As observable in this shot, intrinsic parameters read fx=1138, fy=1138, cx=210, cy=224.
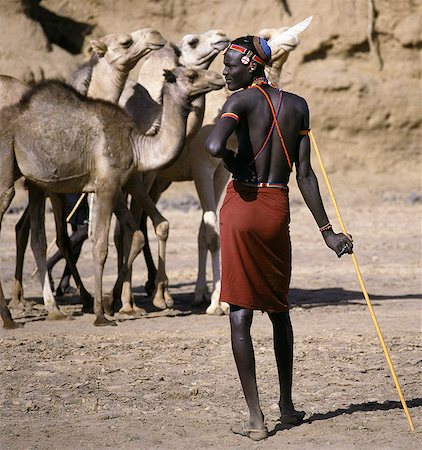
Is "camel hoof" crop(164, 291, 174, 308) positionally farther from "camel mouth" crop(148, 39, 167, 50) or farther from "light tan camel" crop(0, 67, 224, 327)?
"camel mouth" crop(148, 39, 167, 50)

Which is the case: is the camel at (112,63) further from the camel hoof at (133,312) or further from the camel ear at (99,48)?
the camel hoof at (133,312)

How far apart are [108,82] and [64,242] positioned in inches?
67.8

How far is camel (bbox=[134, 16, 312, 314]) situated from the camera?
38.8ft

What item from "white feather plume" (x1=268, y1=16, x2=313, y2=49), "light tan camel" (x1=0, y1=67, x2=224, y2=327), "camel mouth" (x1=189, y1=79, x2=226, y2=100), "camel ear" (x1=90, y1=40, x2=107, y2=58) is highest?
"white feather plume" (x1=268, y1=16, x2=313, y2=49)

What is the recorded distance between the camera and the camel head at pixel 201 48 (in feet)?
39.7

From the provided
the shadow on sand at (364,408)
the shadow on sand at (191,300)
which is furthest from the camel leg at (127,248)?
the shadow on sand at (364,408)

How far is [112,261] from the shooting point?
1605cm

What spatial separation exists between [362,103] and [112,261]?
1026cm

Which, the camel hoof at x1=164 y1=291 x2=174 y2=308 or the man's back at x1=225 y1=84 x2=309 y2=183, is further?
the camel hoof at x1=164 y1=291 x2=174 y2=308

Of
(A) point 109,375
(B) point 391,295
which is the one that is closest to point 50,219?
(B) point 391,295

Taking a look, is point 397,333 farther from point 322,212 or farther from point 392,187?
point 392,187

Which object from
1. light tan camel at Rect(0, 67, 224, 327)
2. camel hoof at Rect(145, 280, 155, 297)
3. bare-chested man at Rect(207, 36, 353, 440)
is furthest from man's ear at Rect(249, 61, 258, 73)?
camel hoof at Rect(145, 280, 155, 297)

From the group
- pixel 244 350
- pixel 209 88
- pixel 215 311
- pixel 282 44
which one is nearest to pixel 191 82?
pixel 209 88

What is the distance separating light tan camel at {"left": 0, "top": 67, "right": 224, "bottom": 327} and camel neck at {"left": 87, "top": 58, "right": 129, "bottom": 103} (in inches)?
33.2
